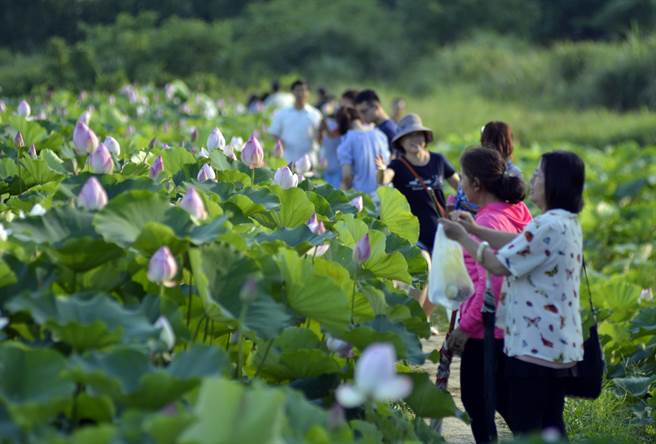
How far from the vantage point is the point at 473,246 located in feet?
12.8

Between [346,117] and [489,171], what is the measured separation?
402cm

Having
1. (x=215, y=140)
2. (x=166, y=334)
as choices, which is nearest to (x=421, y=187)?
(x=215, y=140)

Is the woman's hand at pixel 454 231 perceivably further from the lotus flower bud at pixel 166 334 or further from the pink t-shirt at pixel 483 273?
the lotus flower bud at pixel 166 334

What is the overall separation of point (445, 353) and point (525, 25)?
37888mm

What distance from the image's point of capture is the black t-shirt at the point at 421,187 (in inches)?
254

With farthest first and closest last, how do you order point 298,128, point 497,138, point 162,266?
1. point 298,128
2. point 497,138
3. point 162,266

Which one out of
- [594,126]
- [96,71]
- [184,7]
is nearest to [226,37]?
[96,71]

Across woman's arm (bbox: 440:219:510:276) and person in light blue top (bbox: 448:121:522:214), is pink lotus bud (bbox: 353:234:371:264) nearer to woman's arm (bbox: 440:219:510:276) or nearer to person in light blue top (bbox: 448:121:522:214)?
woman's arm (bbox: 440:219:510:276)

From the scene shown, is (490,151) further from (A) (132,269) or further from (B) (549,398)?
(A) (132,269)

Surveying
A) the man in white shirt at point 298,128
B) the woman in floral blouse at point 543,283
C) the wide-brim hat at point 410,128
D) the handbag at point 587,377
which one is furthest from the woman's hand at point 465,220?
the man in white shirt at point 298,128

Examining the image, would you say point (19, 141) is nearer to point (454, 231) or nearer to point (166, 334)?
point (454, 231)

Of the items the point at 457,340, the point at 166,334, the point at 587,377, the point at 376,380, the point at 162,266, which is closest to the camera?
the point at 376,380

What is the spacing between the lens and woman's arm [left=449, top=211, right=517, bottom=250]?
405 centimetres

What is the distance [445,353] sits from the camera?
14.5ft
